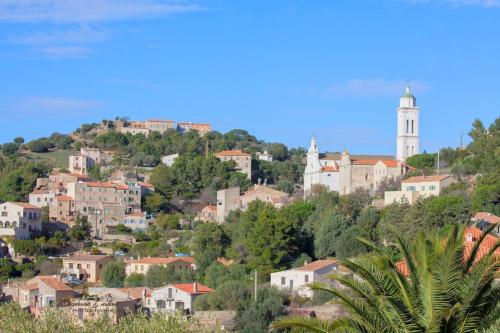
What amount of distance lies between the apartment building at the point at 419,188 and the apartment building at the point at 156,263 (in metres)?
12.9

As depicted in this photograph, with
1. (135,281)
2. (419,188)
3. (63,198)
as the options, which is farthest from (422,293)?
(63,198)

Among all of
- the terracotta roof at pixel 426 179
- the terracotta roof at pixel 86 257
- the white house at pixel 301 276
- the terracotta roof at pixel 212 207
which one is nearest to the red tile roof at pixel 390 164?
the terracotta roof at pixel 426 179

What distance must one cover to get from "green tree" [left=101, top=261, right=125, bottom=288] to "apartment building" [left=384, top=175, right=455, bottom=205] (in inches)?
652

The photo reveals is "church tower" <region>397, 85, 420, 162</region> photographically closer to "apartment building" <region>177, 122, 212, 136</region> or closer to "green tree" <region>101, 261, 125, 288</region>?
"green tree" <region>101, 261, 125, 288</region>

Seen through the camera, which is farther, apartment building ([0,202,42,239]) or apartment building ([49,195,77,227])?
apartment building ([49,195,77,227])

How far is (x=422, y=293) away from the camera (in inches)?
493

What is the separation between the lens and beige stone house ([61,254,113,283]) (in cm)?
5838

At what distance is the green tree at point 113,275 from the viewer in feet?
184

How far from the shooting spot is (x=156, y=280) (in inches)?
2112

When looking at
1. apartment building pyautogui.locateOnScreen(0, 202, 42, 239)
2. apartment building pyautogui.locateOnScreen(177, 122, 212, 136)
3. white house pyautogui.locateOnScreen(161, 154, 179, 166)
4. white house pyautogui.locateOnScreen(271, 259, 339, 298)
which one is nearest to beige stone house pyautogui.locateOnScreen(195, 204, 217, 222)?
apartment building pyautogui.locateOnScreen(0, 202, 42, 239)

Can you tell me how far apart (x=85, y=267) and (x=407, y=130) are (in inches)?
1154

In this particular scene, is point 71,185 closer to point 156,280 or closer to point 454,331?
point 156,280

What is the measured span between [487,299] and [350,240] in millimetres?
36255

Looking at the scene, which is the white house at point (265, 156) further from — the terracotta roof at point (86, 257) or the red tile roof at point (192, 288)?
the red tile roof at point (192, 288)
